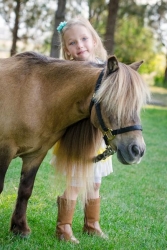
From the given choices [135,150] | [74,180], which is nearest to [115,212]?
[74,180]

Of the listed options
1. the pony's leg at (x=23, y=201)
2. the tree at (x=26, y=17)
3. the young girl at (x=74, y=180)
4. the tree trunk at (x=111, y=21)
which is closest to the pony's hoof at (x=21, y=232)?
the pony's leg at (x=23, y=201)

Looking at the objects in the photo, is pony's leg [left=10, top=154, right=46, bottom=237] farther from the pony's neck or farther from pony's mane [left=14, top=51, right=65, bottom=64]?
pony's mane [left=14, top=51, right=65, bottom=64]

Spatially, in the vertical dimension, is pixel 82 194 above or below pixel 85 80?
below

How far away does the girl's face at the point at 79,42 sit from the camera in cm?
378

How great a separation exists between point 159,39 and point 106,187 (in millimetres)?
21514

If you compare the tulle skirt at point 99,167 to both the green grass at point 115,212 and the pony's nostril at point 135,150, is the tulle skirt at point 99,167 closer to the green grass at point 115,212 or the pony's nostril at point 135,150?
the green grass at point 115,212

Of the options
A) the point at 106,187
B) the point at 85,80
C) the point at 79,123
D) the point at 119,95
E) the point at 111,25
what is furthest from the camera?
the point at 111,25

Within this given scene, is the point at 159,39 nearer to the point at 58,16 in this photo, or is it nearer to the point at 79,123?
the point at 58,16

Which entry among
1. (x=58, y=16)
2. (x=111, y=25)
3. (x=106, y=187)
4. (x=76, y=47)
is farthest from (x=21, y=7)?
(x=76, y=47)

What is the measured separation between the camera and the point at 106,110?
9.75ft

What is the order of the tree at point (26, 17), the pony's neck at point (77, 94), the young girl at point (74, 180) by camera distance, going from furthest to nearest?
the tree at point (26, 17) < the young girl at point (74, 180) < the pony's neck at point (77, 94)

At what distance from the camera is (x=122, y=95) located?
2877 millimetres

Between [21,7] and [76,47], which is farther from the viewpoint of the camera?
[21,7]

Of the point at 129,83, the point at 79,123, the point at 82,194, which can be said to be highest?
the point at 129,83
